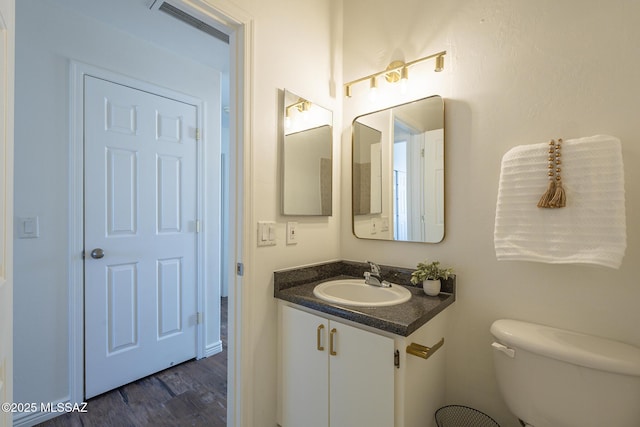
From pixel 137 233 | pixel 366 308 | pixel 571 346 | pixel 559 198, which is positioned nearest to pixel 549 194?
pixel 559 198

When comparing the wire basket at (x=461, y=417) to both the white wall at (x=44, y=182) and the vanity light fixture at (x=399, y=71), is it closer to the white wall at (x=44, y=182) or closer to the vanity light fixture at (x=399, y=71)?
the vanity light fixture at (x=399, y=71)

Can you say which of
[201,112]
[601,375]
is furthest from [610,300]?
[201,112]

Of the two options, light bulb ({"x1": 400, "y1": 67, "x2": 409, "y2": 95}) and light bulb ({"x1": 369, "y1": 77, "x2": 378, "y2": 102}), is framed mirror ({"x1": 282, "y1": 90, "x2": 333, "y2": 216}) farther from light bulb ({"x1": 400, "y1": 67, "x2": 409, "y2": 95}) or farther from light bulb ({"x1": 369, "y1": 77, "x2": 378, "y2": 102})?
light bulb ({"x1": 400, "y1": 67, "x2": 409, "y2": 95})

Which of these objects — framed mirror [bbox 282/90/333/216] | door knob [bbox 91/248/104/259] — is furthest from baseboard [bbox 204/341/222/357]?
framed mirror [bbox 282/90/333/216]

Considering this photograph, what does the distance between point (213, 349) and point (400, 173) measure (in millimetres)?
2131

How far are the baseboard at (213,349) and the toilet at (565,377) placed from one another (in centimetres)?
214

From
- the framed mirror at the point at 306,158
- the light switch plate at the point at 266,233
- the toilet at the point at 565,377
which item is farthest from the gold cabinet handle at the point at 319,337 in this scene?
the toilet at the point at 565,377

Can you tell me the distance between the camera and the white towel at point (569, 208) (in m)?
0.93

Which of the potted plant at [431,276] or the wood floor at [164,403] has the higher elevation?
the potted plant at [431,276]

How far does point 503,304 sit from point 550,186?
21.6 inches

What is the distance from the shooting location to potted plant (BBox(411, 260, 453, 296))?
1.34 m

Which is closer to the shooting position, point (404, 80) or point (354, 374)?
point (354, 374)

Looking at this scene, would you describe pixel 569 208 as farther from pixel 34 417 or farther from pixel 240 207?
pixel 34 417

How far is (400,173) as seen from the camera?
5.18ft
